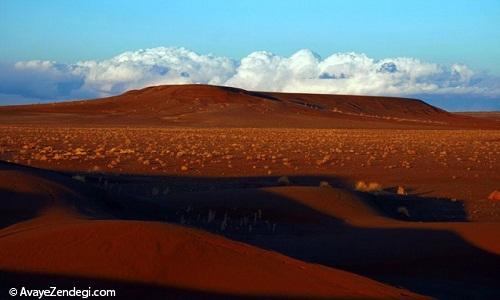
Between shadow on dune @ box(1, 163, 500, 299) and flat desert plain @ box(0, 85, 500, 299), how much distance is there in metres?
0.04

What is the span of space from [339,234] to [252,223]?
2.68 meters

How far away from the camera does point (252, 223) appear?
19.6m

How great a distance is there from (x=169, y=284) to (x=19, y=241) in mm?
2386

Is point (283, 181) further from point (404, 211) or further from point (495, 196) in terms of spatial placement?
point (404, 211)

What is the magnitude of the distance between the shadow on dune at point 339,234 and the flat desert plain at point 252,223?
0.15 ft

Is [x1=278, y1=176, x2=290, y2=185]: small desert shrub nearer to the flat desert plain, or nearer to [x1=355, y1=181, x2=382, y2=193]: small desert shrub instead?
the flat desert plain

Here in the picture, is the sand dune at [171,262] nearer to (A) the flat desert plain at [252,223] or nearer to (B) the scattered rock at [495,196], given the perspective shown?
(A) the flat desert plain at [252,223]

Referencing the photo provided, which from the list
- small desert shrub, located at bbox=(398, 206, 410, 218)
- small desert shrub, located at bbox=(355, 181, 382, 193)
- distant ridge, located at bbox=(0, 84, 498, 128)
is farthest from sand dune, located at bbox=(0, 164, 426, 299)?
distant ridge, located at bbox=(0, 84, 498, 128)

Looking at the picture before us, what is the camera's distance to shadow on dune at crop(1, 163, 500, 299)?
13828 millimetres

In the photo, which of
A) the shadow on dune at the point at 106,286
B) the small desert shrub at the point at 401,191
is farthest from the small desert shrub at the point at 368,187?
the shadow on dune at the point at 106,286

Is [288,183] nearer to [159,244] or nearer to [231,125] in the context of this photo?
[159,244]

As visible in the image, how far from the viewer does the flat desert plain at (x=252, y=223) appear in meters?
9.84

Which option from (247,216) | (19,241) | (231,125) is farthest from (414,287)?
(231,125)

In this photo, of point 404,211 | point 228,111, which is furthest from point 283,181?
point 228,111
